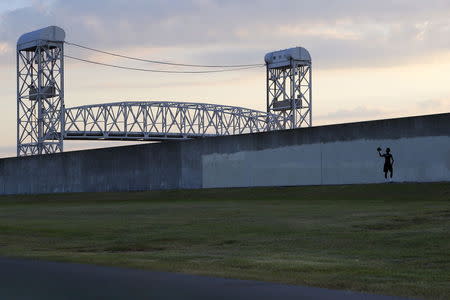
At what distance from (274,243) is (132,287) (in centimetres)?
643

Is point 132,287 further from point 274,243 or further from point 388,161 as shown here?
point 388,161

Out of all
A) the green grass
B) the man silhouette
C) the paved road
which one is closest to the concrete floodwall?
the man silhouette

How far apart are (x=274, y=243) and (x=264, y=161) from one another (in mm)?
24802

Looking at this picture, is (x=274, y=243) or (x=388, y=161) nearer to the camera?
(x=274, y=243)

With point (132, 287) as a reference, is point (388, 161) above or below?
above

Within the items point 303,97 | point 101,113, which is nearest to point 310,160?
point 303,97

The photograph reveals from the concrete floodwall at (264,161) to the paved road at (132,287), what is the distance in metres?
23.9

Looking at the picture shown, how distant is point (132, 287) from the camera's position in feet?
36.4

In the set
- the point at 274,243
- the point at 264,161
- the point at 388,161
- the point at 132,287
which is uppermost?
the point at 264,161

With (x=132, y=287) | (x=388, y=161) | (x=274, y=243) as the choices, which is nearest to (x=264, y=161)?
(x=388, y=161)

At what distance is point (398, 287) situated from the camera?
1084 centimetres

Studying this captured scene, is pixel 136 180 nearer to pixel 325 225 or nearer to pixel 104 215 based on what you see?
pixel 104 215

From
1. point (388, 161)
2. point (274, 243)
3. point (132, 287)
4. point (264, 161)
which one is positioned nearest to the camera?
point (132, 287)

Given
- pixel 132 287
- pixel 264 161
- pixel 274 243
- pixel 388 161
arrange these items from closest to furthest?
pixel 132 287, pixel 274 243, pixel 388 161, pixel 264 161
